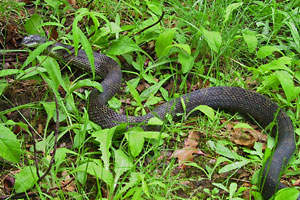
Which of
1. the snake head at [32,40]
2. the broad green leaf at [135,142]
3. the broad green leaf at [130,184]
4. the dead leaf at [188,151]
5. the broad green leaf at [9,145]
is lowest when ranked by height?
the dead leaf at [188,151]

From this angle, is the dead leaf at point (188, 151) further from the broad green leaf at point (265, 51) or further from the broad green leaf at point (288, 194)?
the broad green leaf at point (265, 51)

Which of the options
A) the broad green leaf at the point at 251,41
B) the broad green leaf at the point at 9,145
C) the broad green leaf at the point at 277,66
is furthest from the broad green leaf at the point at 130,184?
the broad green leaf at the point at 251,41

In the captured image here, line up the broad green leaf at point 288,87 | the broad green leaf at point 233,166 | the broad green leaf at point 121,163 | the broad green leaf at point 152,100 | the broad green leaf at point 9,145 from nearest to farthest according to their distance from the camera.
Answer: the broad green leaf at point 9,145, the broad green leaf at point 121,163, the broad green leaf at point 233,166, the broad green leaf at point 288,87, the broad green leaf at point 152,100

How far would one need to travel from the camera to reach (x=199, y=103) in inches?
160

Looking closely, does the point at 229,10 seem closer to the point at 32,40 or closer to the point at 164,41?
the point at 164,41

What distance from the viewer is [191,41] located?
4.54 meters

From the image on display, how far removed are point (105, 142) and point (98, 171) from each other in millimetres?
346

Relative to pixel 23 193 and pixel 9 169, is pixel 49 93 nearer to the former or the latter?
pixel 9 169

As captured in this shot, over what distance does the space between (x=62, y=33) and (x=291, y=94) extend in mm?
2779

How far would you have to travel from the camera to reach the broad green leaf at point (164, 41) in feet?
13.5

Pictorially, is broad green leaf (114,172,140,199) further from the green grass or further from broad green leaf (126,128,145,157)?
broad green leaf (126,128,145,157)

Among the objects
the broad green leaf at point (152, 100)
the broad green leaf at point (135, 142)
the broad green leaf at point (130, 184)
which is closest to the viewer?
the broad green leaf at point (130, 184)

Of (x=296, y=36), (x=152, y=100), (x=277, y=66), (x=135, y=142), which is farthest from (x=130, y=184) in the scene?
(x=296, y=36)

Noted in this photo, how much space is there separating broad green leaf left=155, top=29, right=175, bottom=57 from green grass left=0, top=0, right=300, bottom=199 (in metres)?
0.01
